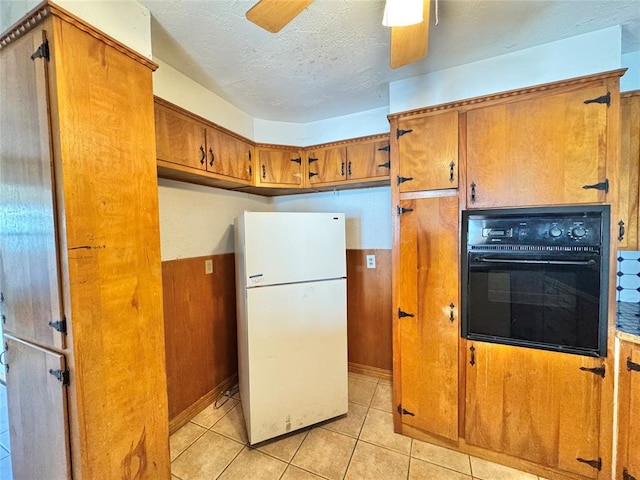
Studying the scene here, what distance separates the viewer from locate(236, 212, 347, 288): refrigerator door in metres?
1.73

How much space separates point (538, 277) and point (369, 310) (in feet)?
4.77

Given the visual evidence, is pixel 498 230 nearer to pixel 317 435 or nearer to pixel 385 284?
pixel 385 284

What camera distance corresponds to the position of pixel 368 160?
2236mm

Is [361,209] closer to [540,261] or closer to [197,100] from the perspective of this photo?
Answer: [540,261]

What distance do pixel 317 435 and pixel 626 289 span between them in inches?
89.6

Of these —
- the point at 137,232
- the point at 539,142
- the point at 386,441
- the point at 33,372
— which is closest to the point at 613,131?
the point at 539,142

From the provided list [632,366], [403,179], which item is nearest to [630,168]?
[632,366]

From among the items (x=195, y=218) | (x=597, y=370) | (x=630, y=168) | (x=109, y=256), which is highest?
(x=630, y=168)

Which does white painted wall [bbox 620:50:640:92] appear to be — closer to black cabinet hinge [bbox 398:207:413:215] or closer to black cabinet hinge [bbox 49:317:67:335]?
black cabinet hinge [bbox 398:207:413:215]

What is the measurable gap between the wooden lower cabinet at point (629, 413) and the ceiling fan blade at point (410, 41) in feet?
5.72

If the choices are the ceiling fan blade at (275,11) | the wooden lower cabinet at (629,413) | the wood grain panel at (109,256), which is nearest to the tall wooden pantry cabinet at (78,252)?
the wood grain panel at (109,256)

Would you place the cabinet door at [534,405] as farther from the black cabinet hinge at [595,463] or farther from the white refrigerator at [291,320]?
the white refrigerator at [291,320]

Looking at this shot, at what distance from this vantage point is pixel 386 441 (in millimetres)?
1799

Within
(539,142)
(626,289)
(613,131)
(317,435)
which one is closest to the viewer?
(613,131)
